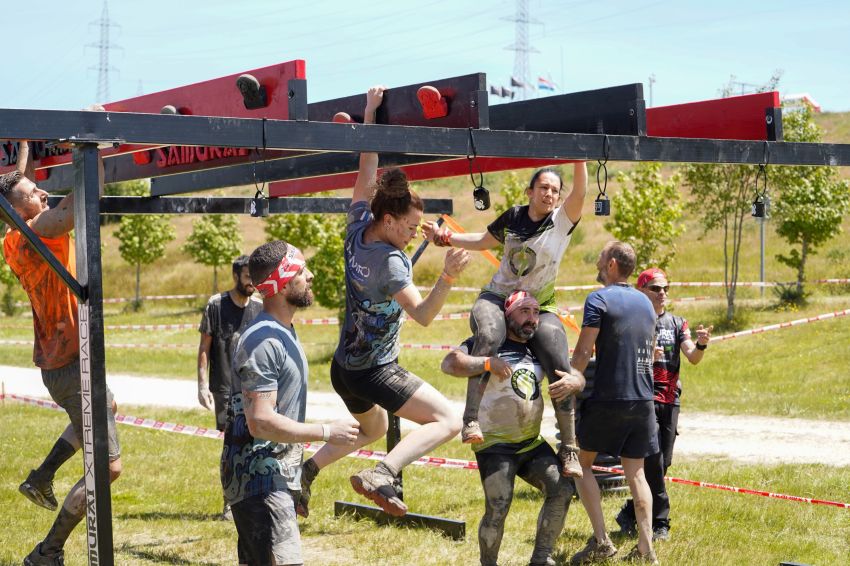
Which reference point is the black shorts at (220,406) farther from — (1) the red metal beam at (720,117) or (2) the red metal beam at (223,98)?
(1) the red metal beam at (720,117)

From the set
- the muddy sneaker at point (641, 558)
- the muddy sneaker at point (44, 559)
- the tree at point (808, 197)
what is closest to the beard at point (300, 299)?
the muddy sneaker at point (44, 559)

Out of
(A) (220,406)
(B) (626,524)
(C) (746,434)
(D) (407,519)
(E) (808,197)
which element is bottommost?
(C) (746,434)

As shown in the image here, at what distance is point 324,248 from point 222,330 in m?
19.4

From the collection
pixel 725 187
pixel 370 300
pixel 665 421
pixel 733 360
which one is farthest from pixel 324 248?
pixel 370 300

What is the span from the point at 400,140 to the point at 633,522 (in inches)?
159

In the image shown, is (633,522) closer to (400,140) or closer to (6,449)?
(400,140)

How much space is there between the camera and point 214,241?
144ft

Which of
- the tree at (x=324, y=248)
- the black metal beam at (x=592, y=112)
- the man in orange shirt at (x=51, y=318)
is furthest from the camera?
the tree at (x=324, y=248)

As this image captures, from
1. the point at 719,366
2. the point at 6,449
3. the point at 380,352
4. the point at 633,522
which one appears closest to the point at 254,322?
the point at 380,352

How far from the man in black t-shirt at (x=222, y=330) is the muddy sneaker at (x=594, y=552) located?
3153 millimetres

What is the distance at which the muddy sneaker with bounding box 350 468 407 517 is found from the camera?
5.16 metres

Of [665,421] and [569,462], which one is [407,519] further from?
[569,462]

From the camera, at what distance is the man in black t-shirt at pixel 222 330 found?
859 cm

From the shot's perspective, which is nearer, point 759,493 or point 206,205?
point 759,493
